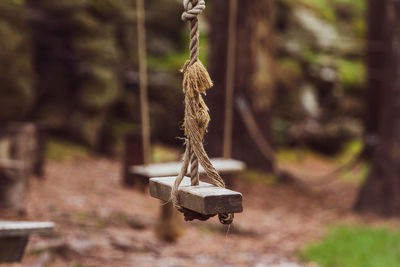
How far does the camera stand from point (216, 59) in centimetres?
881

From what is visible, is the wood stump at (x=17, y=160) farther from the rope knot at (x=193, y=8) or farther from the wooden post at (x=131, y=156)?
the rope knot at (x=193, y=8)

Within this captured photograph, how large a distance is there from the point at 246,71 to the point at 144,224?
344 centimetres

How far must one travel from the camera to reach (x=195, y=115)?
95.6 inches

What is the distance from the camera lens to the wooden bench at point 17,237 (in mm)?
3555

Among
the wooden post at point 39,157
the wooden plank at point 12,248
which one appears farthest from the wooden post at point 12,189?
the wooden plank at point 12,248

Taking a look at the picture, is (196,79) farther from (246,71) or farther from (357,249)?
(246,71)

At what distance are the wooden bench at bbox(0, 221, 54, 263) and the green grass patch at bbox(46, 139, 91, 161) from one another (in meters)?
5.09

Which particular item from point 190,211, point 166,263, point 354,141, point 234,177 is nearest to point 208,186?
point 190,211

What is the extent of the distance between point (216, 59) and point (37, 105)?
9.35 ft

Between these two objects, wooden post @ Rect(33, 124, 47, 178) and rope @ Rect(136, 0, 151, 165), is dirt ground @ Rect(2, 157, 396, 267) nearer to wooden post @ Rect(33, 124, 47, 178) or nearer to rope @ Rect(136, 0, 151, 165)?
Answer: wooden post @ Rect(33, 124, 47, 178)

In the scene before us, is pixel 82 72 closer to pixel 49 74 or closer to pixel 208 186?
pixel 49 74

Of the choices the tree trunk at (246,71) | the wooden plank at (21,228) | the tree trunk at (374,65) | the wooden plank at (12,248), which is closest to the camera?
the wooden plank at (21,228)

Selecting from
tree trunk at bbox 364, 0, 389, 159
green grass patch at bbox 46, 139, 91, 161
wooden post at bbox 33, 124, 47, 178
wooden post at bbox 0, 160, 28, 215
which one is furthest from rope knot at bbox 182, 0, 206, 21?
tree trunk at bbox 364, 0, 389, 159

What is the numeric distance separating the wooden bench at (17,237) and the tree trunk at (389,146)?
16.1ft
